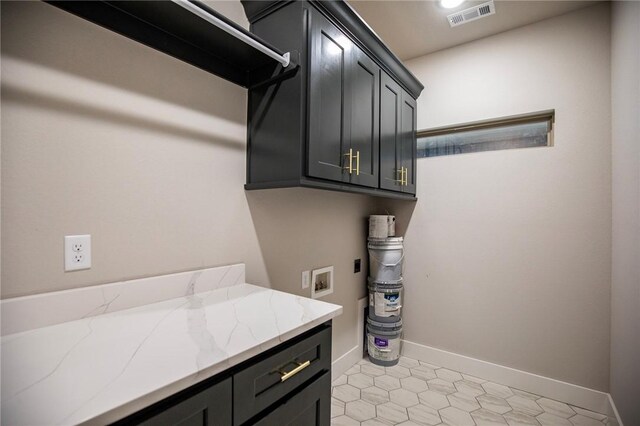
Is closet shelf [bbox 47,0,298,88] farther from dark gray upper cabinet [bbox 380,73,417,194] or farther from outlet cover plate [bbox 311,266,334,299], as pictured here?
outlet cover plate [bbox 311,266,334,299]

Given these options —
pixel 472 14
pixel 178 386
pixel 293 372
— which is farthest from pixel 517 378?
pixel 472 14

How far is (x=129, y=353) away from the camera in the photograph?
2.42ft

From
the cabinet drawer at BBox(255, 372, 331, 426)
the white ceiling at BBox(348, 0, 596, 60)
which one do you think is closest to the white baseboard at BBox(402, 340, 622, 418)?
the cabinet drawer at BBox(255, 372, 331, 426)

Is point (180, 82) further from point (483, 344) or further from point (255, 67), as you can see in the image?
point (483, 344)

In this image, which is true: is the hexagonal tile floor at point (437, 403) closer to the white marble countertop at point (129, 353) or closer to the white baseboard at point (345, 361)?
the white baseboard at point (345, 361)

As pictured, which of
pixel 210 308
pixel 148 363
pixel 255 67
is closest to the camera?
pixel 148 363

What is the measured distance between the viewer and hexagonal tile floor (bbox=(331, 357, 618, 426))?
1.79 metres

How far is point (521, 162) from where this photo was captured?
219 centimetres

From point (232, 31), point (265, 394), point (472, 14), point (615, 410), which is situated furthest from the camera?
point (472, 14)

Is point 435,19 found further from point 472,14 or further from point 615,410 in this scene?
point 615,410

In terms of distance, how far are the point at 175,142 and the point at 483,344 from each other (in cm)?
257

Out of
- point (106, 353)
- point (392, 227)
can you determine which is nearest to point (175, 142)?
point (106, 353)

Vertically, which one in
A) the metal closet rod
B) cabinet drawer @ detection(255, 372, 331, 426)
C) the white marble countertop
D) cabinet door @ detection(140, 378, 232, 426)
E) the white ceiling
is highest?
the white ceiling

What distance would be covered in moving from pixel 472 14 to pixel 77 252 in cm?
264
